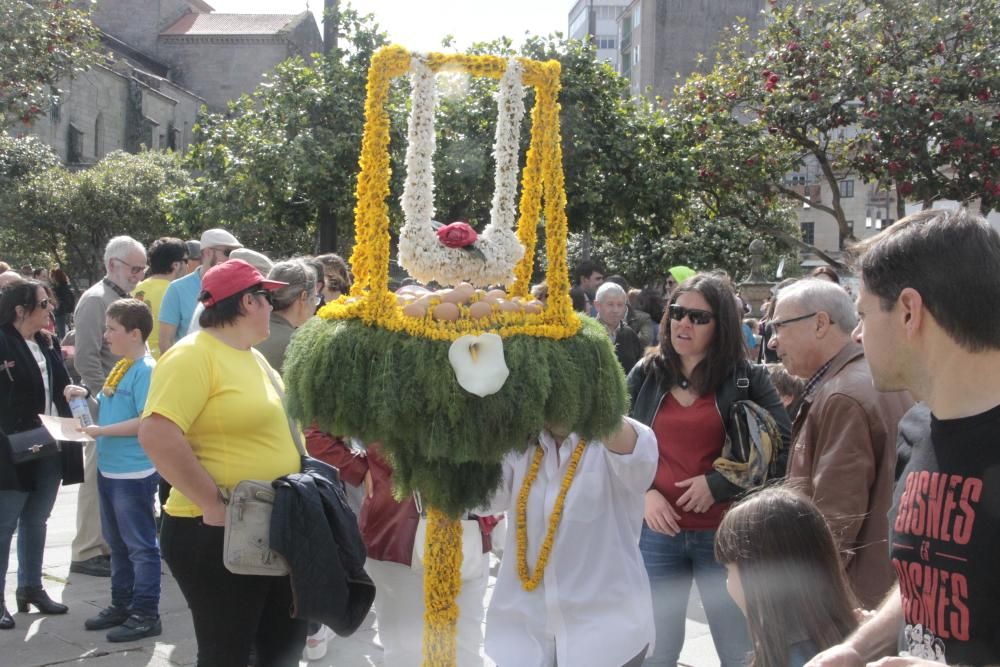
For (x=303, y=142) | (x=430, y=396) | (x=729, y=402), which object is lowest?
(x=729, y=402)

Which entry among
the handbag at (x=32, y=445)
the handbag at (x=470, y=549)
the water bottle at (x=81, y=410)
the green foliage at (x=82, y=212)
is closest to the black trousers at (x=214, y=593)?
the handbag at (x=470, y=549)

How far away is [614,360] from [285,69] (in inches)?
490

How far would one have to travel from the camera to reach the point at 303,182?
1298cm

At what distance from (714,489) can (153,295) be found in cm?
478

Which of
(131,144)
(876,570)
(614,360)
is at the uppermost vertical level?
(131,144)

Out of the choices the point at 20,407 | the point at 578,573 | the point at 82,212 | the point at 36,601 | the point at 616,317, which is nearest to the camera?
the point at 578,573

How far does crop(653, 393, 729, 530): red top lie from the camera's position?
3.87 metres

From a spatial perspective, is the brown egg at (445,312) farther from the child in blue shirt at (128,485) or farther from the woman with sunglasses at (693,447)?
the child in blue shirt at (128,485)

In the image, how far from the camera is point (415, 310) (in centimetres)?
260

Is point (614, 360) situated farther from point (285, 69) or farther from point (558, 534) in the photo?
point (285, 69)

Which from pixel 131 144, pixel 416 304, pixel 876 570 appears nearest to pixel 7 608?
pixel 416 304

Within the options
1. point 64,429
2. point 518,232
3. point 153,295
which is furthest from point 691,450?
point 153,295

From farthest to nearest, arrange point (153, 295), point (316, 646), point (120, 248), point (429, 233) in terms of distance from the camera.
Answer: point (153, 295)
point (120, 248)
point (316, 646)
point (429, 233)

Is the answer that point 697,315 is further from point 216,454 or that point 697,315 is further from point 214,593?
point 214,593
